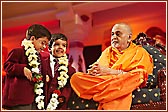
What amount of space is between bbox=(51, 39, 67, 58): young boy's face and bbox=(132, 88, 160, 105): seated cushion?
0.68 m

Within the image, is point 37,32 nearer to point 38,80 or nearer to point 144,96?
point 38,80

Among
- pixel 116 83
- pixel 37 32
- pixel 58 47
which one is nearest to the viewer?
pixel 116 83

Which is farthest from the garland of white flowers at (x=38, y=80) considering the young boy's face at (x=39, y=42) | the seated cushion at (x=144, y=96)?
the seated cushion at (x=144, y=96)

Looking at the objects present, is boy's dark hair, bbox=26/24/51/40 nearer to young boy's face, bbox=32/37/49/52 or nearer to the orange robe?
young boy's face, bbox=32/37/49/52

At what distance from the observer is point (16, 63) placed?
2.80m

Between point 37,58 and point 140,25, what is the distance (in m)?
3.05

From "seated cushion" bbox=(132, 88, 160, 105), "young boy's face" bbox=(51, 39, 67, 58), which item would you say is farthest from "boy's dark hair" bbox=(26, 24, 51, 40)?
"seated cushion" bbox=(132, 88, 160, 105)

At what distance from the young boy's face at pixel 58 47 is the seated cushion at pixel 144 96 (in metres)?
0.68

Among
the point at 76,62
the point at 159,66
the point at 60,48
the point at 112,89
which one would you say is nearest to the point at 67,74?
the point at 60,48

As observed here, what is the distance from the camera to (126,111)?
109 inches

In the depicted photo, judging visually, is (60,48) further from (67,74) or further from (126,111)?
(126,111)

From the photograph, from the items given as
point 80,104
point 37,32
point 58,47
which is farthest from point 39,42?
point 80,104

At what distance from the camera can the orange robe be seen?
2787 mm

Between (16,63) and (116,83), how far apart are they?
2.47 ft
